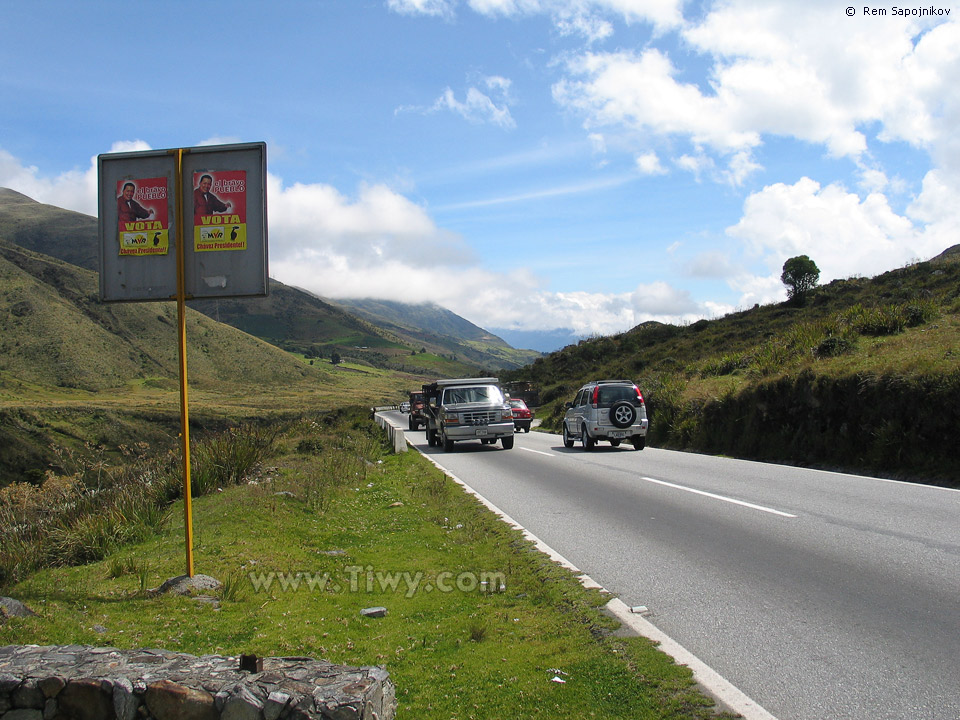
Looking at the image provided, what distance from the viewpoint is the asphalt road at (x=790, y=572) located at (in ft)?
13.7

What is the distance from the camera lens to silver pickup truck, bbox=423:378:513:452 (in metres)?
22.7

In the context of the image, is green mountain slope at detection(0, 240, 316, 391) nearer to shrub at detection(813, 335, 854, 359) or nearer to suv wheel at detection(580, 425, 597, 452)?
suv wheel at detection(580, 425, 597, 452)

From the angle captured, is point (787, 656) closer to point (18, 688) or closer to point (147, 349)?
point (18, 688)

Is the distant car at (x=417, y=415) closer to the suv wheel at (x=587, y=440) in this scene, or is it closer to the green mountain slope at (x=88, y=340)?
the suv wheel at (x=587, y=440)

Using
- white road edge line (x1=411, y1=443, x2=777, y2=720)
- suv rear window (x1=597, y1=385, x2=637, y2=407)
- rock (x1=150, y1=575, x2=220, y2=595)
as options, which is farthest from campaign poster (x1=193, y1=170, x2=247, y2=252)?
suv rear window (x1=597, y1=385, x2=637, y2=407)

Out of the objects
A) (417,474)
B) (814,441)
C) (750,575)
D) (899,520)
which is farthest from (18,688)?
(814,441)

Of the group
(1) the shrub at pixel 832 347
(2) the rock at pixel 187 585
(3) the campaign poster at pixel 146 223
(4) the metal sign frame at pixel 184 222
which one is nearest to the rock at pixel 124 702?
(2) the rock at pixel 187 585

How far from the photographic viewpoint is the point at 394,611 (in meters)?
6.09

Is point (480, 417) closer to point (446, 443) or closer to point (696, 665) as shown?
point (446, 443)

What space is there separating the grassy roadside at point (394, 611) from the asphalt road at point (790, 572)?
61cm

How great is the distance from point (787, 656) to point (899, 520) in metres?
5.14

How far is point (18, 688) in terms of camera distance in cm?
350
